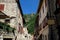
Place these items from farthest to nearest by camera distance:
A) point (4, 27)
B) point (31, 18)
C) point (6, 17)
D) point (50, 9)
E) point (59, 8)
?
point (31, 18), point (6, 17), point (4, 27), point (50, 9), point (59, 8)

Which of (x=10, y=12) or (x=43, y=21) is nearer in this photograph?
(x=43, y=21)

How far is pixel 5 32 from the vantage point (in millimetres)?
27109

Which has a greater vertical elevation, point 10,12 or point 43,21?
point 10,12

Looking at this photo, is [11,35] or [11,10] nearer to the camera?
[11,35]

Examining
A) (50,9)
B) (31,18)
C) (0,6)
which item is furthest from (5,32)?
(31,18)

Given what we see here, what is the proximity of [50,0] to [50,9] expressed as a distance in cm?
94

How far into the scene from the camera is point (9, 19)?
28.9 metres

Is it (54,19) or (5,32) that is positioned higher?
(54,19)

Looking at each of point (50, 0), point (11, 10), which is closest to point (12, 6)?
point (11, 10)

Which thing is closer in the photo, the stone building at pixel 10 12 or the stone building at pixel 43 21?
the stone building at pixel 43 21

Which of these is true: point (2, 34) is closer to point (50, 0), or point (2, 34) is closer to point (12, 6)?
point (12, 6)

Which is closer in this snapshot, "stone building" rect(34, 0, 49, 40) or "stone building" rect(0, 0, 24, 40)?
"stone building" rect(34, 0, 49, 40)

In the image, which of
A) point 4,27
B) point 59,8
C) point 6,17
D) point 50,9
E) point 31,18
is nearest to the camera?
point 59,8

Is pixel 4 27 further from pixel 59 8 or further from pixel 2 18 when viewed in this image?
pixel 59 8
